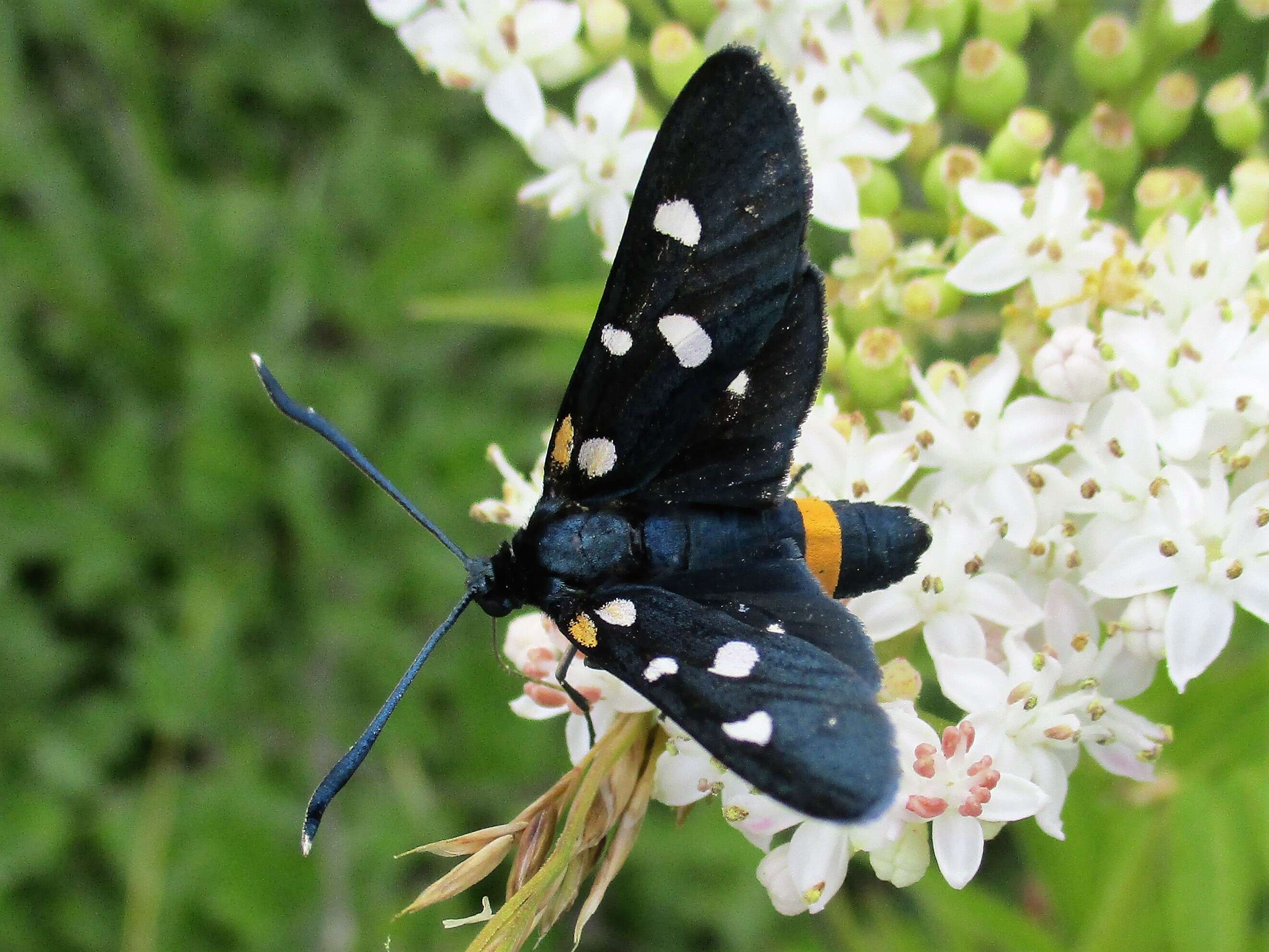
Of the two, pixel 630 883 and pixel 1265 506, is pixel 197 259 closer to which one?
pixel 630 883

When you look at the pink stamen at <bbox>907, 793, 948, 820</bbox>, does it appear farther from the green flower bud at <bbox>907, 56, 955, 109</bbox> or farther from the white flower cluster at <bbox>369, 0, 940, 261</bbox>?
the green flower bud at <bbox>907, 56, 955, 109</bbox>

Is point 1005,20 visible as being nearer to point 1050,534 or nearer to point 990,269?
point 990,269

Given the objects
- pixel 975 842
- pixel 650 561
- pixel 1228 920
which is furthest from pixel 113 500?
pixel 1228 920

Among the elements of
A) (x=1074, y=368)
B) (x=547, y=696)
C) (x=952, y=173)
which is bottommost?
(x=547, y=696)

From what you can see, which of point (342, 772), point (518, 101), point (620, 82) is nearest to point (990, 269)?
point (620, 82)

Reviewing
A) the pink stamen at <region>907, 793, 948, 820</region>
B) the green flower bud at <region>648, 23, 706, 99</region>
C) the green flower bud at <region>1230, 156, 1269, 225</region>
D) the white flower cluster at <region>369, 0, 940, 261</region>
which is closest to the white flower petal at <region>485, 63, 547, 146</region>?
the white flower cluster at <region>369, 0, 940, 261</region>

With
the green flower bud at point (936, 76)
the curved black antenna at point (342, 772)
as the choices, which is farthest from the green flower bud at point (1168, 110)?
the curved black antenna at point (342, 772)
